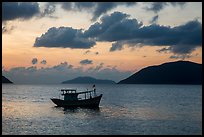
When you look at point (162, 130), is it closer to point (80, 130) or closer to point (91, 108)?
point (80, 130)

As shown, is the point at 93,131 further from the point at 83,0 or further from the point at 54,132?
the point at 83,0

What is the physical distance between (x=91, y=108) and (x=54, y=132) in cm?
2960

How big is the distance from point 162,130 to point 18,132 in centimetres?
1654

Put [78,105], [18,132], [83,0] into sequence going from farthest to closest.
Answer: [78,105], [18,132], [83,0]

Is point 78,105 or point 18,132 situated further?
point 78,105

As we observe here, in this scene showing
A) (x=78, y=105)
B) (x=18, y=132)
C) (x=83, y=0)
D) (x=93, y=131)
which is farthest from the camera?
(x=78, y=105)

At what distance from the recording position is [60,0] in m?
6.57

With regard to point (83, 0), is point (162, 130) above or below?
below

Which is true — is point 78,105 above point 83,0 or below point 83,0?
below

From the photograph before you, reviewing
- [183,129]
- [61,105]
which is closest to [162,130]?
[183,129]

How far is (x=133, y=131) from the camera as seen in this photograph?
32938 millimetres

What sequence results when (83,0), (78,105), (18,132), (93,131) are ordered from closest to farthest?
(83,0)
(18,132)
(93,131)
(78,105)

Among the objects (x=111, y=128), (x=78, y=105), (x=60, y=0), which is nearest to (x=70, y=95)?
(x=78, y=105)

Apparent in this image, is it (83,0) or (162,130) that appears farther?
(162,130)
